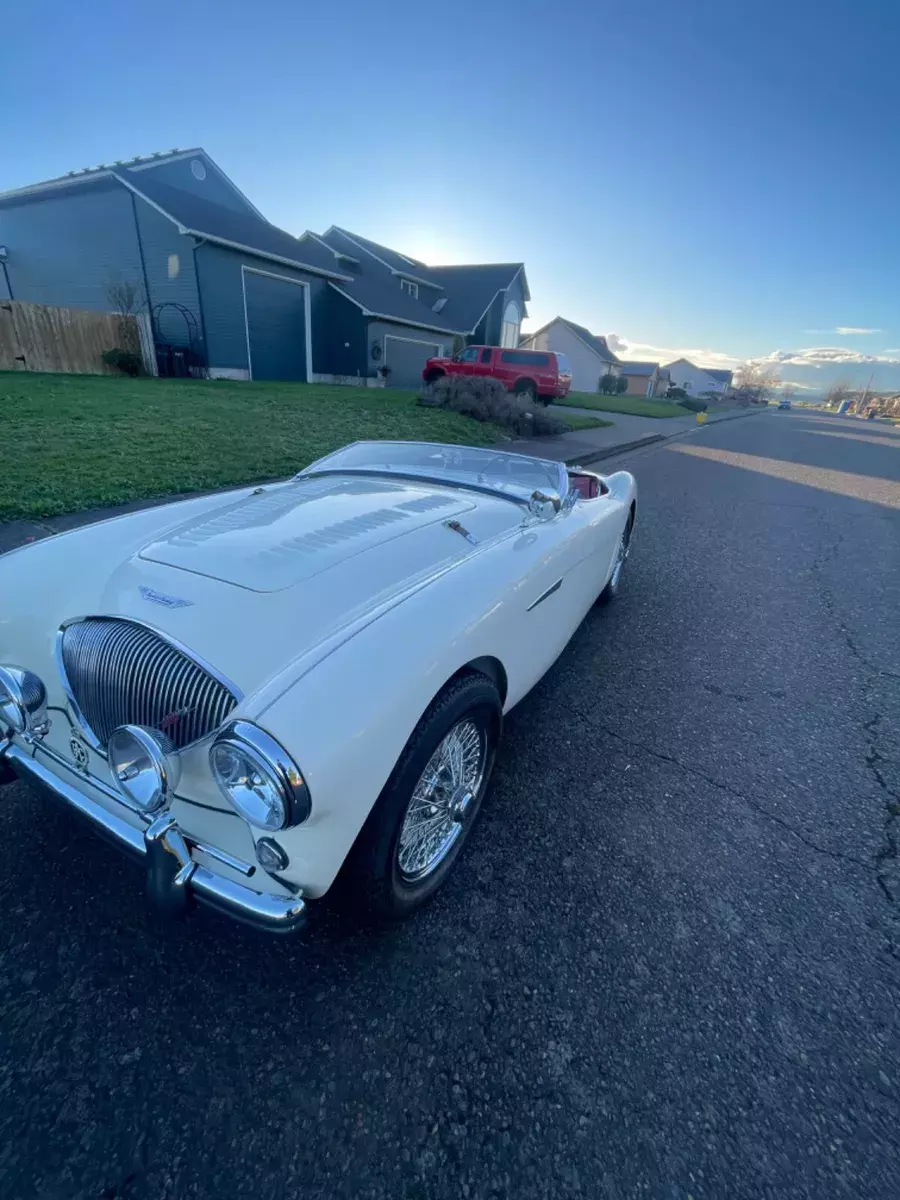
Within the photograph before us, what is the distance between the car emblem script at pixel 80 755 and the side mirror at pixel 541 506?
2019 mm

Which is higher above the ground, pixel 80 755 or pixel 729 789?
pixel 80 755

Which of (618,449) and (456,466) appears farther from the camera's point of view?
(618,449)

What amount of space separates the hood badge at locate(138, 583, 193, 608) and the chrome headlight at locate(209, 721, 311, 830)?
551 millimetres

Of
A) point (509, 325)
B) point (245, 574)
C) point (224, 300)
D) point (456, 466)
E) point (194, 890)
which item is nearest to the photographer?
point (194, 890)

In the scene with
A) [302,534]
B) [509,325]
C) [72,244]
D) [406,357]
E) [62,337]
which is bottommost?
[302,534]

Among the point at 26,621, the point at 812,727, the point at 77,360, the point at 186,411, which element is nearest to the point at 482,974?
the point at 26,621

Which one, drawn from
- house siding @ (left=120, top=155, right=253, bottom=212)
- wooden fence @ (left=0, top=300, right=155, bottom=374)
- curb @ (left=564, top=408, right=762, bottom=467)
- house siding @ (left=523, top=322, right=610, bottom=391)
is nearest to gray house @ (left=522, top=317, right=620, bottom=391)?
house siding @ (left=523, top=322, right=610, bottom=391)

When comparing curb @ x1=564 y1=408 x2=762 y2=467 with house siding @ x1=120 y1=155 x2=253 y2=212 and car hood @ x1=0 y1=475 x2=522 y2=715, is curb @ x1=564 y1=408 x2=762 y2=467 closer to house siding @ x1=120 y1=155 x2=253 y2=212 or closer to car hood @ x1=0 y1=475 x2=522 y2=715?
car hood @ x1=0 y1=475 x2=522 y2=715

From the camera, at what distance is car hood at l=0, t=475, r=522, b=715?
155 cm

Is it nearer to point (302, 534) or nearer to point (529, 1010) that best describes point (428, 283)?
point (302, 534)

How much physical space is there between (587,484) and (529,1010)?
3333mm

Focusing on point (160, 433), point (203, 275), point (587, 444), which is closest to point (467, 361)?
point (203, 275)

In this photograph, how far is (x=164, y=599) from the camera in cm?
169

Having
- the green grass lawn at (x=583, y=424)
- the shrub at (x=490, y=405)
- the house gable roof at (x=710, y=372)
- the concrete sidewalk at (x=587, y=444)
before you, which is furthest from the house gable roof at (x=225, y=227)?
the house gable roof at (x=710, y=372)
